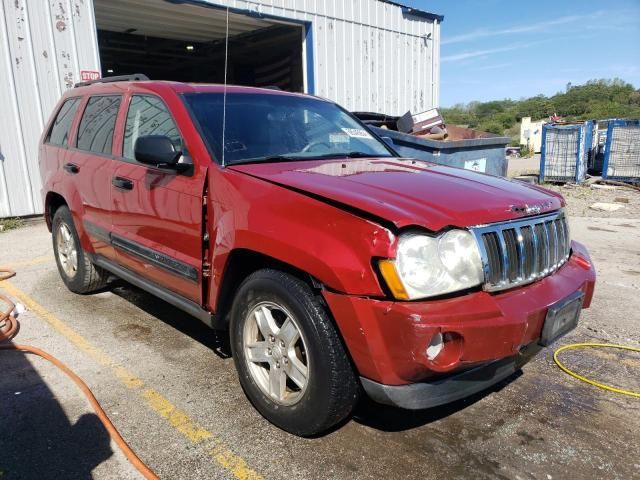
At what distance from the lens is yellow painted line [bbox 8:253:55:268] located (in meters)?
6.06

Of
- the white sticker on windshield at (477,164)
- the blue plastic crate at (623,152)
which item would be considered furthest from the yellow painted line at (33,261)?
the blue plastic crate at (623,152)

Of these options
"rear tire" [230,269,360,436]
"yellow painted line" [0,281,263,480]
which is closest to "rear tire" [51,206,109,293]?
"yellow painted line" [0,281,263,480]

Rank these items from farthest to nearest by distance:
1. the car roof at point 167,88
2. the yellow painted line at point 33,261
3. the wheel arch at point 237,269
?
the yellow painted line at point 33,261, the car roof at point 167,88, the wheel arch at point 237,269

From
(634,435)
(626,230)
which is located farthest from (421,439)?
(626,230)

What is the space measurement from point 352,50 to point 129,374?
10.7m

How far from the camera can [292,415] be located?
2510mm

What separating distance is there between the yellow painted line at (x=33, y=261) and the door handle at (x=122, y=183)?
10.3ft

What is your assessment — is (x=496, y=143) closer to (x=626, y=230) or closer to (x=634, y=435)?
(x=626, y=230)

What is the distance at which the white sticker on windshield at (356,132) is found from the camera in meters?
3.85

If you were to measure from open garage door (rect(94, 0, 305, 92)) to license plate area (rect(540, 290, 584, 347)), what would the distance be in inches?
372

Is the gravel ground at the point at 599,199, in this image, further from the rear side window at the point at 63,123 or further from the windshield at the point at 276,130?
the rear side window at the point at 63,123

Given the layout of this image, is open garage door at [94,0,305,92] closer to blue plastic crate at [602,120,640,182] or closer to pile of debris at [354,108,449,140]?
pile of debris at [354,108,449,140]

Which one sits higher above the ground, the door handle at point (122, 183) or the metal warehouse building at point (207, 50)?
the metal warehouse building at point (207, 50)

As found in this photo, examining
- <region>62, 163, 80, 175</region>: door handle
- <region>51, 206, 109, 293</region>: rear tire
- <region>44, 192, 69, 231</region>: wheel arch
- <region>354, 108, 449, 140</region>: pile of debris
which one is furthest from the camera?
<region>354, 108, 449, 140</region>: pile of debris
